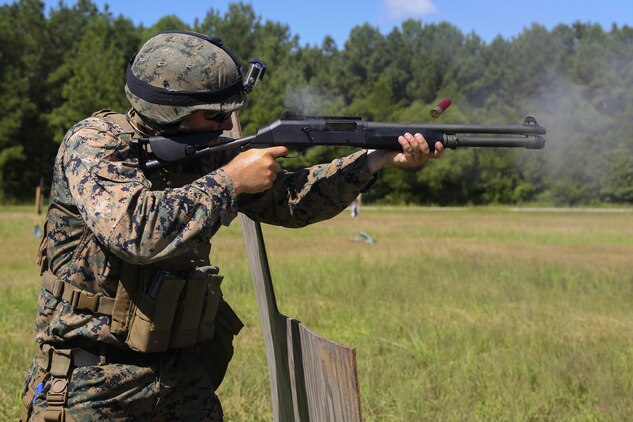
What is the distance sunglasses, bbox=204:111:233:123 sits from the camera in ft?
8.50

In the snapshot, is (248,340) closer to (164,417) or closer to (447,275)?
(164,417)

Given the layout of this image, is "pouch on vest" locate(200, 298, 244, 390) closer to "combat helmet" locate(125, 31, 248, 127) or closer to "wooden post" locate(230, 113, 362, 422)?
"wooden post" locate(230, 113, 362, 422)

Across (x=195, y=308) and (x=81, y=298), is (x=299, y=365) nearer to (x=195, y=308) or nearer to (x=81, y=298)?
(x=195, y=308)

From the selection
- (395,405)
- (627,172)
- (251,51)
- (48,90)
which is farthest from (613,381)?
(251,51)

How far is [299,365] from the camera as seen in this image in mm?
2516

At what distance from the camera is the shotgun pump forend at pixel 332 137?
100 inches

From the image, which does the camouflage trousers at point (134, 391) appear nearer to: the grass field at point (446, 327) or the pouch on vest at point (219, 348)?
the pouch on vest at point (219, 348)

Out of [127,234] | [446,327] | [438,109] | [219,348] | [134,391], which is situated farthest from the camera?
[446,327]

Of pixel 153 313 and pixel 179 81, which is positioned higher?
pixel 179 81

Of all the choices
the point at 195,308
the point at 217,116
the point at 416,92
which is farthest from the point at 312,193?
the point at 416,92

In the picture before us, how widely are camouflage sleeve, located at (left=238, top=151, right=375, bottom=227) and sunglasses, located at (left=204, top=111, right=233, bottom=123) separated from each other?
13.1 inches

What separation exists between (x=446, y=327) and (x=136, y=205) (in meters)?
5.15

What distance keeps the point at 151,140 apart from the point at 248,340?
423 centimetres

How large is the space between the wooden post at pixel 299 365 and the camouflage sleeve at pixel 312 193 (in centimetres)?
8
